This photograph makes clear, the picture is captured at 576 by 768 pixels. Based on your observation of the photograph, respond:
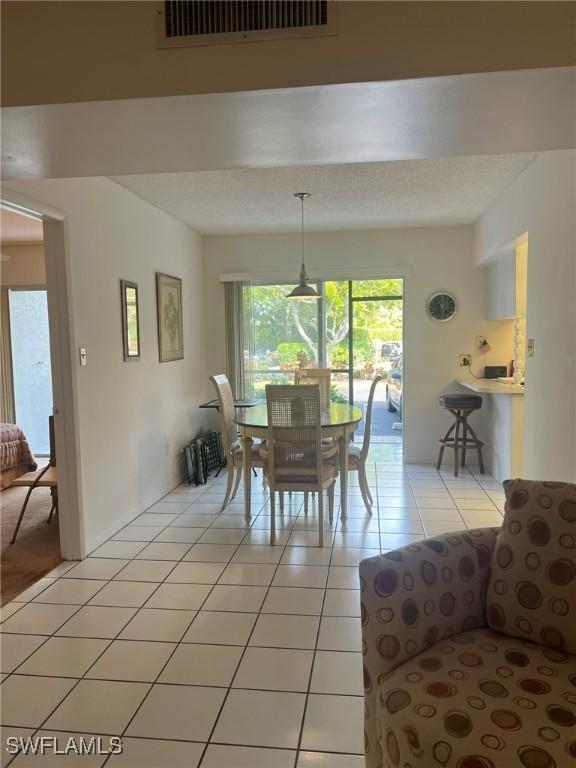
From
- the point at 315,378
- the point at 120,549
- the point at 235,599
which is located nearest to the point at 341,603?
the point at 235,599

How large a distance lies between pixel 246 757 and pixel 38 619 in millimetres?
1430

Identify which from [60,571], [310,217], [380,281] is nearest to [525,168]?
[310,217]

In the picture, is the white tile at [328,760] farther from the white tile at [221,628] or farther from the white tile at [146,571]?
the white tile at [146,571]

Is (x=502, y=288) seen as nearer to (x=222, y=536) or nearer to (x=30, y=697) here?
(x=222, y=536)

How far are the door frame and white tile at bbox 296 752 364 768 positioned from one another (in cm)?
213

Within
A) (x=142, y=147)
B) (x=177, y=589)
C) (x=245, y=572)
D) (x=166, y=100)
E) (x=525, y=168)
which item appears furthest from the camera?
(x=525, y=168)

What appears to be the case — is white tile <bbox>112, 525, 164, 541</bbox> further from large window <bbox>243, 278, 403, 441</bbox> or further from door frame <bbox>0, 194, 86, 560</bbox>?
large window <bbox>243, 278, 403, 441</bbox>

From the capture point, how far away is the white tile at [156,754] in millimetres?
1745

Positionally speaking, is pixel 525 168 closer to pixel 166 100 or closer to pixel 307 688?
pixel 166 100

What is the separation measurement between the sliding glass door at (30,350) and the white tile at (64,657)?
4.60m

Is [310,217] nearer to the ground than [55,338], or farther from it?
farther from it

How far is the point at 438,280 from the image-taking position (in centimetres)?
576

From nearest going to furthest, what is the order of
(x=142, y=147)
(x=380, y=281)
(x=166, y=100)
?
(x=166, y=100) < (x=142, y=147) < (x=380, y=281)

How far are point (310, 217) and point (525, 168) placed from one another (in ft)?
6.73
